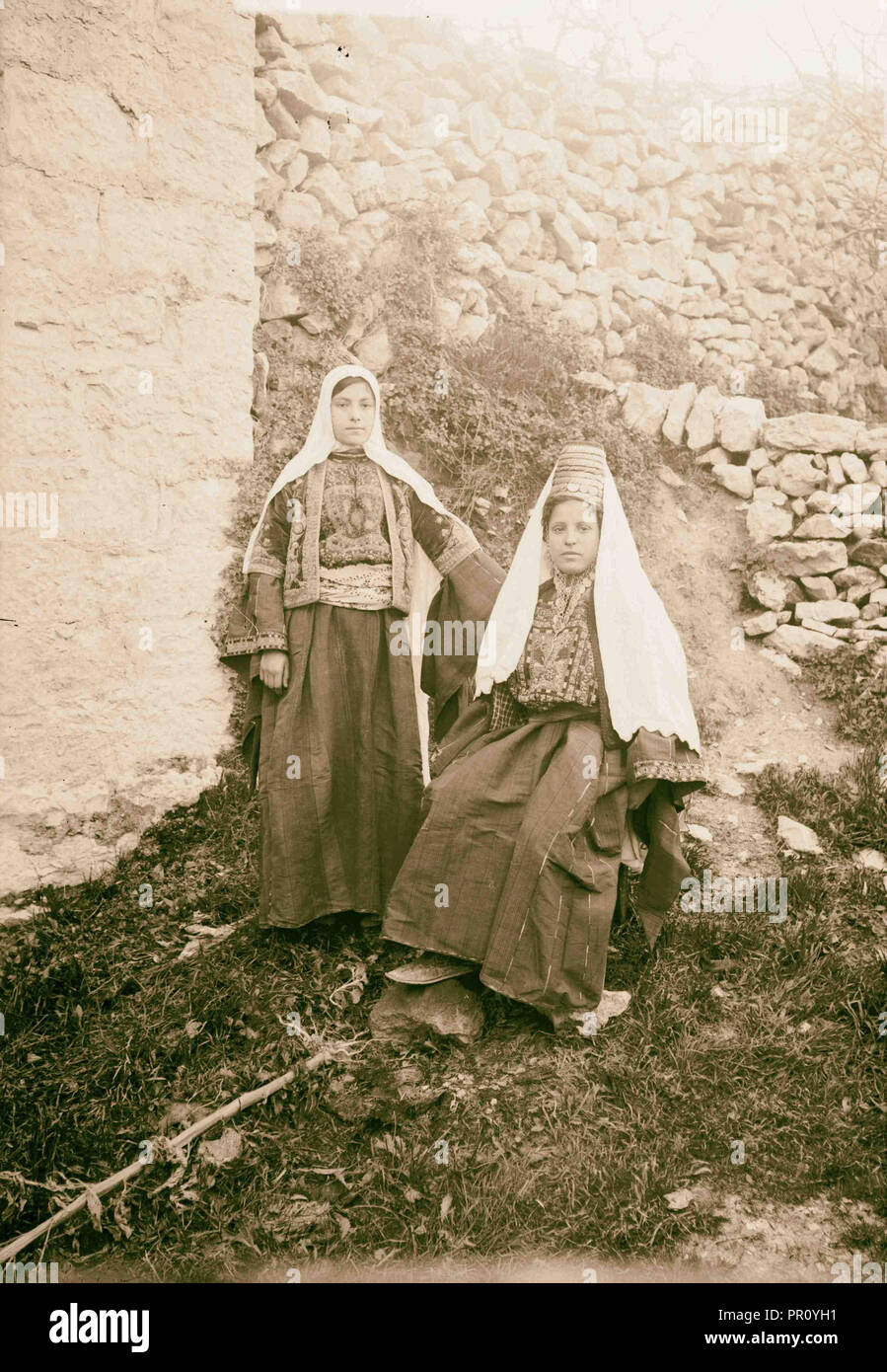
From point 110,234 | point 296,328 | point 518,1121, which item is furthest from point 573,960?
point 296,328

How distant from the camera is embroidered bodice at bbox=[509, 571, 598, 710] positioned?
3.90 m

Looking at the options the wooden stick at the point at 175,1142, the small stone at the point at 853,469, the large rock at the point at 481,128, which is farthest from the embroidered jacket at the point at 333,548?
the large rock at the point at 481,128

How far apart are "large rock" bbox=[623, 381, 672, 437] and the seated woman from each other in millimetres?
3537

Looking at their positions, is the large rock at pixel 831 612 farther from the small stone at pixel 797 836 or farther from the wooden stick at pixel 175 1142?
the wooden stick at pixel 175 1142

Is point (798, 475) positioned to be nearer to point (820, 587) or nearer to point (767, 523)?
point (767, 523)

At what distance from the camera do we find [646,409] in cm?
736

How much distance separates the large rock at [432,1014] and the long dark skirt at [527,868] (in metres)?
0.24

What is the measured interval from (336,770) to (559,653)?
1.09 meters

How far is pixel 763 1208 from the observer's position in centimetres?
323

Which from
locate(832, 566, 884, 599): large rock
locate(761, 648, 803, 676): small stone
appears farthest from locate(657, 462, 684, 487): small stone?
locate(761, 648, 803, 676): small stone

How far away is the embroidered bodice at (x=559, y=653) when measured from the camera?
12.8ft

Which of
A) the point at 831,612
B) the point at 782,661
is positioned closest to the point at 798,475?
the point at 831,612

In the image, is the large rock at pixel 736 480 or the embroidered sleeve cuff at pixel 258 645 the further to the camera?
the large rock at pixel 736 480

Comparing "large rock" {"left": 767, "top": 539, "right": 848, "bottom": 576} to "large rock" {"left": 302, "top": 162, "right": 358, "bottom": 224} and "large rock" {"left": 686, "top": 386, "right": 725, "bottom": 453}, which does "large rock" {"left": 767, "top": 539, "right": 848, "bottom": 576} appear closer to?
"large rock" {"left": 686, "top": 386, "right": 725, "bottom": 453}
